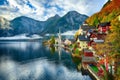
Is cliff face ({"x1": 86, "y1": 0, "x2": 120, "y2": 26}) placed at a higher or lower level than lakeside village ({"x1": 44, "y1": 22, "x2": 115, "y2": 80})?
higher

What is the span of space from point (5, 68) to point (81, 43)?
113ft

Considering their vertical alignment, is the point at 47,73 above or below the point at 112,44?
below

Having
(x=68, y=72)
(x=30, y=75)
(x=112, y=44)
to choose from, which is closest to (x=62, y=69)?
(x=68, y=72)

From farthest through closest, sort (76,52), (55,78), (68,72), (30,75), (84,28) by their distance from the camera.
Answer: (84,28), (76,52), (68,72), (30,75), (55,78)

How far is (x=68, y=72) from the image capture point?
188 ft

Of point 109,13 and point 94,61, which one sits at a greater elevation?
point 109,13

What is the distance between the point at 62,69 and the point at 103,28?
32414mm

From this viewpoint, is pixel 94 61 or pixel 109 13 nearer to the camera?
pixel 94 61

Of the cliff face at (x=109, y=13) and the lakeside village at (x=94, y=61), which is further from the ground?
the cliff face at (x=109, y=13)

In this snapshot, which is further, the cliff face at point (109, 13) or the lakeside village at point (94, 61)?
the cliff face at point (109, 13)

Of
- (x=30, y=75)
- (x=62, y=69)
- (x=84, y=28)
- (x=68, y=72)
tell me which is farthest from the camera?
(x=84, y=28)

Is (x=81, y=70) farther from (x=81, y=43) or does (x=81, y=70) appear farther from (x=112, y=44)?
(x=81, y=43)

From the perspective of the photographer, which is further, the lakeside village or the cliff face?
the cliff face

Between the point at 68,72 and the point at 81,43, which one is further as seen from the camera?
the point at 81,43
